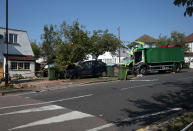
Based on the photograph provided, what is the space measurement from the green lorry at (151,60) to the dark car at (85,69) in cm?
383

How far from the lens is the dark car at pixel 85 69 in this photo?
17953 millimetres

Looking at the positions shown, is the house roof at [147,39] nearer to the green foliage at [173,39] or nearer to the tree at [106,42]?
the green foliage at [173,39]

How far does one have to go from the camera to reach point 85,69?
60.4 ft

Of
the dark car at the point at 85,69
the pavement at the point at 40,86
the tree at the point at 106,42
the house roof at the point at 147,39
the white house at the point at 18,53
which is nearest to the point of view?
the pavement at the point at 40,86

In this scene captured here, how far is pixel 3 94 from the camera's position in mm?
A: 11219

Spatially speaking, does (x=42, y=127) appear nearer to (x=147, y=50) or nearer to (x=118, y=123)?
(x=118, y=123)

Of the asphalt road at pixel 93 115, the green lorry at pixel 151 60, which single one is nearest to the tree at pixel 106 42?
Answer: the green lorry at pixel 151 60

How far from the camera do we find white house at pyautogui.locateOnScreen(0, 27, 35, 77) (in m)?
23.0

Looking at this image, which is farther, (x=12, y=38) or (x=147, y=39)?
(x=147, y=39)

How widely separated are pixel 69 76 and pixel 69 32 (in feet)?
16.8

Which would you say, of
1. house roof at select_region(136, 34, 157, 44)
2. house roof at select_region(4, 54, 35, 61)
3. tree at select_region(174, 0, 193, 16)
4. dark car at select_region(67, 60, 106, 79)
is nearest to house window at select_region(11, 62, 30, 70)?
house roof at select_region(4, 54, 35, 61)

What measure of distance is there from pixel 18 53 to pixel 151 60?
56.1ft

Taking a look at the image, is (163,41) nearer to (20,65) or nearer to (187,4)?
(20,65)

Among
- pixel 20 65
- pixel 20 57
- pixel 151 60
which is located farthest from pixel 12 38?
pixel 151 60
